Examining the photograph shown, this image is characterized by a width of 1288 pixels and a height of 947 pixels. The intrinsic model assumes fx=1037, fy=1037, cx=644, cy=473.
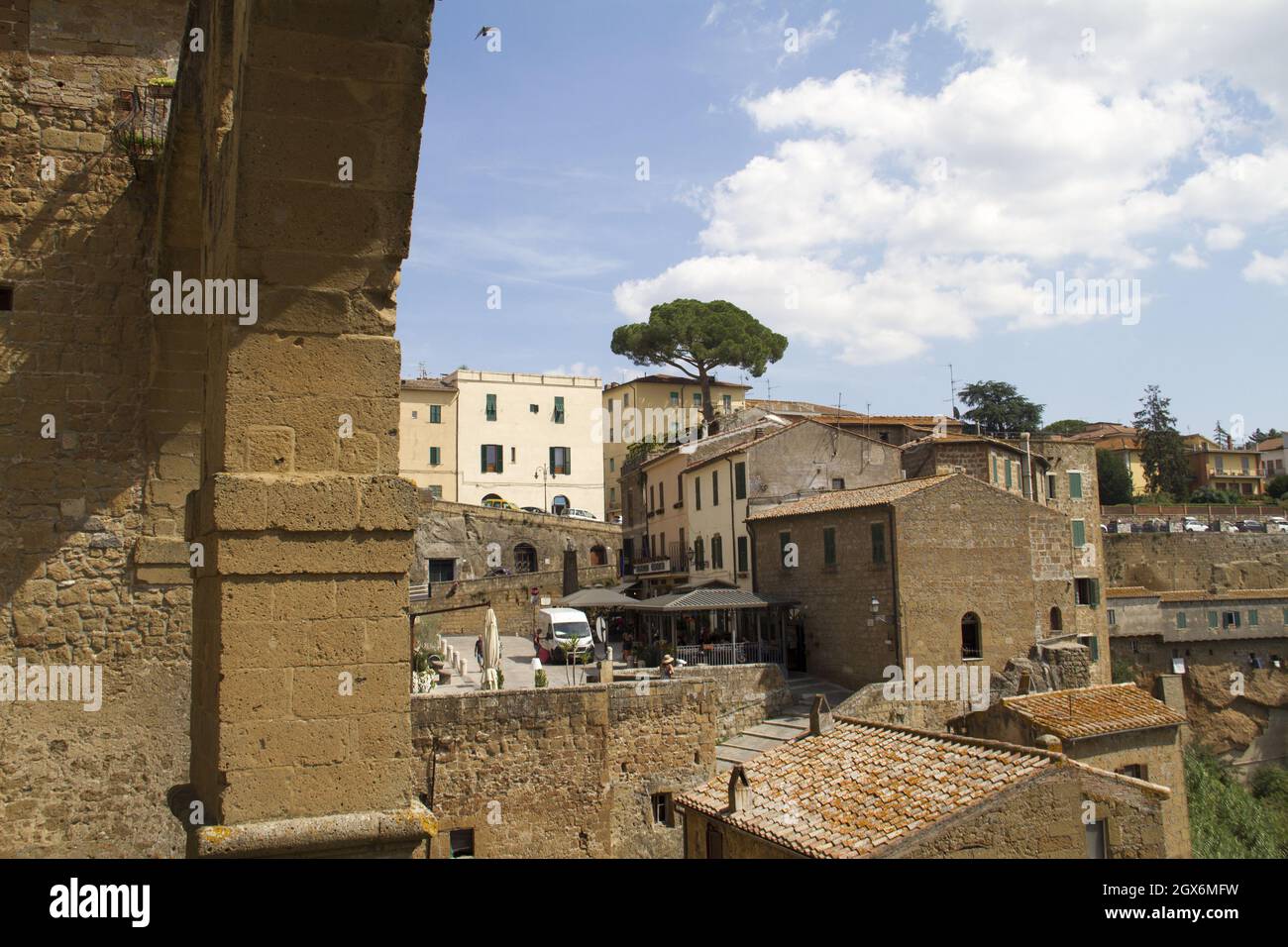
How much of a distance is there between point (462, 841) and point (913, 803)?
6.75 metres

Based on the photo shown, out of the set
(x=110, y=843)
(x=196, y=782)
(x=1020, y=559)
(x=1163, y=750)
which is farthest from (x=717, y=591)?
(x=196, y=782)

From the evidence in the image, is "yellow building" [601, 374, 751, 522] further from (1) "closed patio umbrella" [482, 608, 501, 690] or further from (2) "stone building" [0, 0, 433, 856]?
(2) "stone building" [0, 0, 433, 856]

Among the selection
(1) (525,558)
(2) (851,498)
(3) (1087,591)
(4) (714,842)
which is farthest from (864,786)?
(1) (525,558)

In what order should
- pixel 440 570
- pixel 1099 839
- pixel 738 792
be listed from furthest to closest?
pixel 440 570, pixel 1099 839, pixel 738 792

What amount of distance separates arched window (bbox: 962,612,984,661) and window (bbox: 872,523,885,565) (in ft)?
8.08

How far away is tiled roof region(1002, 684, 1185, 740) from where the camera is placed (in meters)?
19.0

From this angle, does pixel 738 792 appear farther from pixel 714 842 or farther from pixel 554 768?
pixel 554 768

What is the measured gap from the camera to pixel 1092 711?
65.2 feet

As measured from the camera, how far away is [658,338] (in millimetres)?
47000

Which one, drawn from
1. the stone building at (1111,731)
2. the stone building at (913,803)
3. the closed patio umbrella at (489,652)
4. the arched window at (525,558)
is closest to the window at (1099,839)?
the stone building at (913,803)

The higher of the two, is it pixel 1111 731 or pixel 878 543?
pixel 878 543

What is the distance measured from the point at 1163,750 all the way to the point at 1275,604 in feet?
66.2

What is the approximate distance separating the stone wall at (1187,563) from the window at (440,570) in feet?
87.3

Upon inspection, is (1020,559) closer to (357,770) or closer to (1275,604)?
(1275,604)
